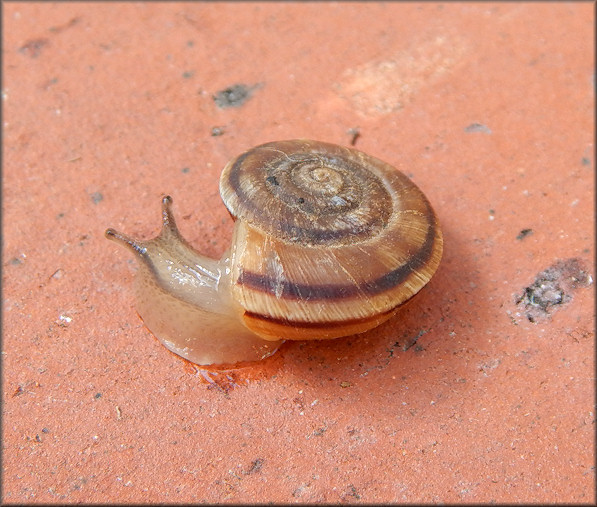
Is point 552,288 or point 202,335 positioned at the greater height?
point 202,335

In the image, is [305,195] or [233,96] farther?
[233,96]

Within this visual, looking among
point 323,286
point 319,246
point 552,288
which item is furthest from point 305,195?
point 552,288

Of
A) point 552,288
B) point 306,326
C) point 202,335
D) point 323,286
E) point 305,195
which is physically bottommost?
point 552,288

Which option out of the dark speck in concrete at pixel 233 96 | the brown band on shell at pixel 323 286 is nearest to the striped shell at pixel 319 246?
the brown band on shell at pixel 323 286

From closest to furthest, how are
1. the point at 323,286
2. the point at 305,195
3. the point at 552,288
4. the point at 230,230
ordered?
the point at 323,286
the point at 305,195
the point at 552,288
the point at 230,230

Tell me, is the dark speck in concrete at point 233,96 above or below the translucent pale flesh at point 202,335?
above

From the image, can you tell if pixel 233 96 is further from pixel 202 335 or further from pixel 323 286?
pixel 323 286

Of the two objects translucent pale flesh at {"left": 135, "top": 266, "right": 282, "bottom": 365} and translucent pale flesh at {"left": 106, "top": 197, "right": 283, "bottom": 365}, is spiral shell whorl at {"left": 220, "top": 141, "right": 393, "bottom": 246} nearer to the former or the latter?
translucent pale flesh at {"left": 106, "top": 197, "right": 283, "bottom": 365}

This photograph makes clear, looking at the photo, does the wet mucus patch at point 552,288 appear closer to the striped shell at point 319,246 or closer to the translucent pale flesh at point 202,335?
the striped shell at point 319,246
